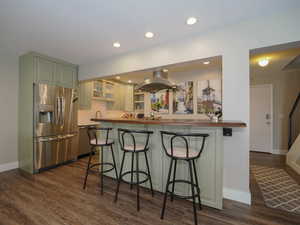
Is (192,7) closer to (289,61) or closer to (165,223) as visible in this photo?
(165,223)

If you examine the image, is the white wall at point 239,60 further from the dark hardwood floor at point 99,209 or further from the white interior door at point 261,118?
the white interior door at point 261,118

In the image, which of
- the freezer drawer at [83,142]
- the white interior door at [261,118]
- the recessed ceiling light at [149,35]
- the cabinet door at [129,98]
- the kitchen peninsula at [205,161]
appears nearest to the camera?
the kitchen peninsula at [205,161]

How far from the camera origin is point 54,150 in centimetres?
329

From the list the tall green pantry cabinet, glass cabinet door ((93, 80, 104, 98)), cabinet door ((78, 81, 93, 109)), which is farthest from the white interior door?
the tall green pantry cabinet

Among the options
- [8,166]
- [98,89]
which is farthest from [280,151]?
[8,166]

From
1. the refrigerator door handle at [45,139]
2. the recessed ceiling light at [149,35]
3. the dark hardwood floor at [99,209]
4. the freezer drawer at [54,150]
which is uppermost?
the recessed ceiling light at [149,35]

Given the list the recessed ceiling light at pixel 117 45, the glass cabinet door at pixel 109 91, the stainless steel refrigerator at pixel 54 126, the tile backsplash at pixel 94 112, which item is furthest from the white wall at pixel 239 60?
the tile backsplash at pixel 94 112

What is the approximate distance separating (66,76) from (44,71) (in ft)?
1.65

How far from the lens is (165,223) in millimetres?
1653

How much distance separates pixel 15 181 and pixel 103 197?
191 cm

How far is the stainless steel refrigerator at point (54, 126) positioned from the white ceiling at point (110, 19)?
1036 mm

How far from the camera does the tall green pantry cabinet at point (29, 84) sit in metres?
3.04

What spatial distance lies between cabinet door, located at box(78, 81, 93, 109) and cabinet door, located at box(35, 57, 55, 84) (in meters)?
0.81

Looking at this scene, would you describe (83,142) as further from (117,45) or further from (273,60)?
(273,60)
